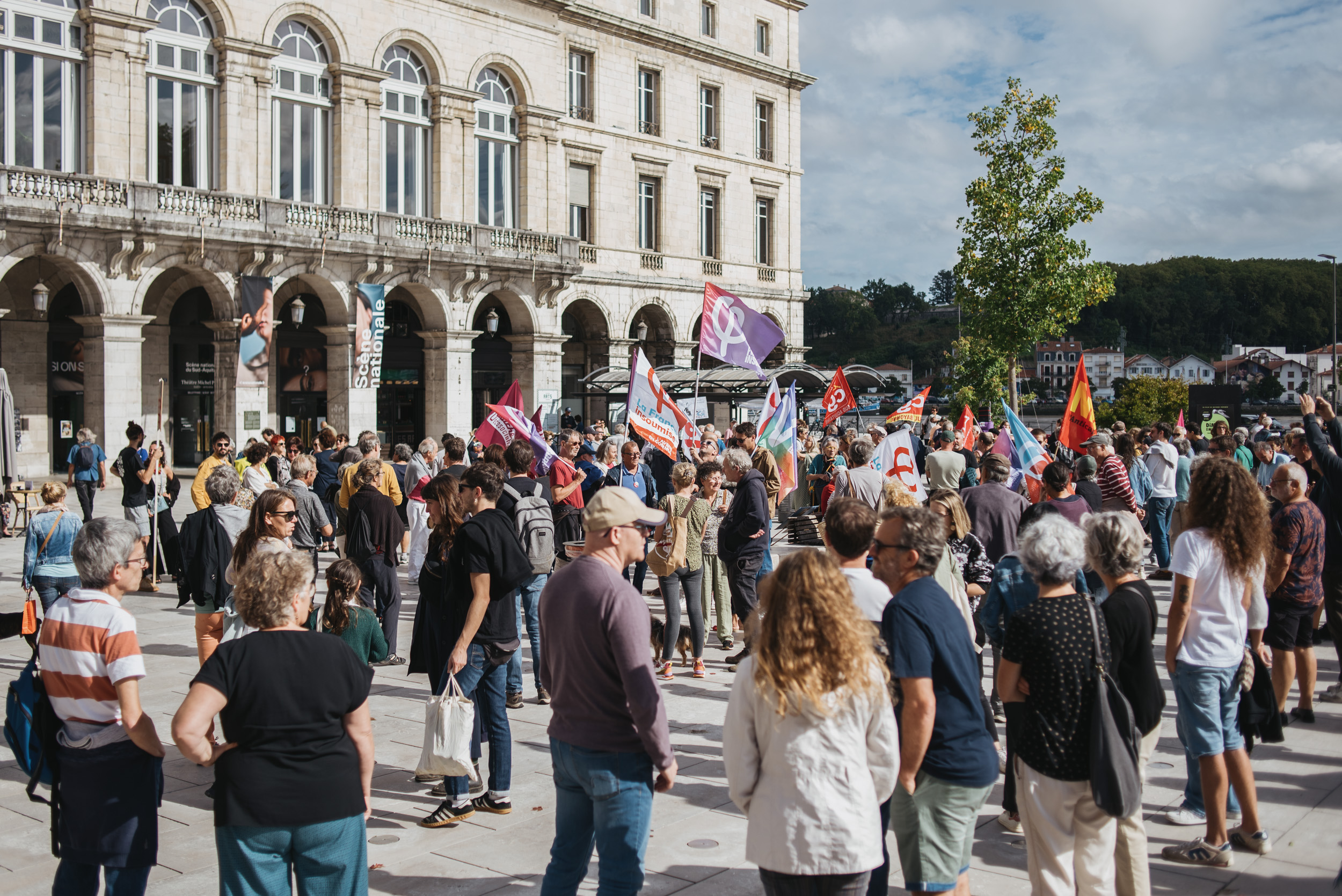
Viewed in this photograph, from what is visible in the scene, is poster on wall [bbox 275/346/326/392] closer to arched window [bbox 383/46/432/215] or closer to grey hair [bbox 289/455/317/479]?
arched window [bbox 383/46/432/215]

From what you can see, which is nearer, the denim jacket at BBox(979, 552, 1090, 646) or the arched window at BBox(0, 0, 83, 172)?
the denim jacket at BBox(979, 552, 1090, 646)

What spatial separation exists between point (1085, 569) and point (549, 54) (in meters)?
29.5

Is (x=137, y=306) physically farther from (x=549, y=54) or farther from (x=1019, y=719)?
(x=1019, y=719)

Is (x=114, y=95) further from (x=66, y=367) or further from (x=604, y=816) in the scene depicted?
(x=604, y=816)

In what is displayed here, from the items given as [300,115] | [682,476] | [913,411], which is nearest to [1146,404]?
[913,411]

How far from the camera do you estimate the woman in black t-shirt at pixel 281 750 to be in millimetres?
3686

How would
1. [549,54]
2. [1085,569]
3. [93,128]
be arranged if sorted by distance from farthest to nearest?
[549,54], [93,128], [1085,569]

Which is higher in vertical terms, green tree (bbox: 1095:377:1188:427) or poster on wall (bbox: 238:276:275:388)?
poster on wall (bbox: 238:276:275:388)

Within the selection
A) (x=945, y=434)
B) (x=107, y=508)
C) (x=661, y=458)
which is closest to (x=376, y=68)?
(x=107, y=508)

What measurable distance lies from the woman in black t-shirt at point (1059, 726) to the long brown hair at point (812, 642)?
3.63ft

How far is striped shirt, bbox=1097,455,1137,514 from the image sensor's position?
38.6ft

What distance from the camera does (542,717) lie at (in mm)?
8219

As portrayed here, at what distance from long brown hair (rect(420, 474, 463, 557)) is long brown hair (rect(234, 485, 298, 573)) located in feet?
2.82

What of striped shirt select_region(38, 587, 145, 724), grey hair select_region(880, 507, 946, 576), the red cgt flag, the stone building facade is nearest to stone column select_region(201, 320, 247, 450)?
the stone building facade
